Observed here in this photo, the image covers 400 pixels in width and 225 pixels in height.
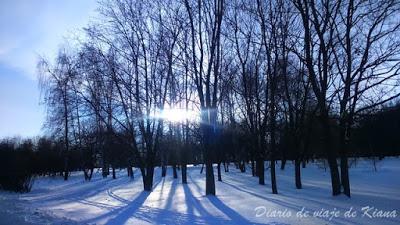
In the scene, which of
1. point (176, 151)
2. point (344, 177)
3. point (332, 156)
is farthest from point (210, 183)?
point (176, 151)

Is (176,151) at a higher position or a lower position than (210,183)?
higher

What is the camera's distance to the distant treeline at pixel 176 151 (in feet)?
92.7

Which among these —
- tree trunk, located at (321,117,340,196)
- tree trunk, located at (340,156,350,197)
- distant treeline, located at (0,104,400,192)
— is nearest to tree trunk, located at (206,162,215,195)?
tree trunk, located at (321,117,340,196)

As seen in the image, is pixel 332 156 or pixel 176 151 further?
pixel 176 151

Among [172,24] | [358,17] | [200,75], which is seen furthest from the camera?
[172,24]

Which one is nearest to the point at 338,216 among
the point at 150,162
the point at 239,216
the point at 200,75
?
the point at 239,216

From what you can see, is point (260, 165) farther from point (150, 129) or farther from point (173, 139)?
point (173, 139)

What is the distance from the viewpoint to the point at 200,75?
2119 cm

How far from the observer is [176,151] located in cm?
4847

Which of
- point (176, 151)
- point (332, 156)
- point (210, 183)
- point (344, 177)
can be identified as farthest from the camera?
point (176, 151)

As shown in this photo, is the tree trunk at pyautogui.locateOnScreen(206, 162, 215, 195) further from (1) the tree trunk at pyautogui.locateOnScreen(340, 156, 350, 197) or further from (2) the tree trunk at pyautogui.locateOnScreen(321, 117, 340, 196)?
(1) the tree trunk at pyautogui.locateOnScreen(340, 156, 350, 197)

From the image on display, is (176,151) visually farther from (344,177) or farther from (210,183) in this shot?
(344,177)

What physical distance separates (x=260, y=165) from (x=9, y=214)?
67.2 ft

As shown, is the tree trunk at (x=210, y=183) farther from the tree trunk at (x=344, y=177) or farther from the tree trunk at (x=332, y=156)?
the tree trunk at (x=344, y=177)
